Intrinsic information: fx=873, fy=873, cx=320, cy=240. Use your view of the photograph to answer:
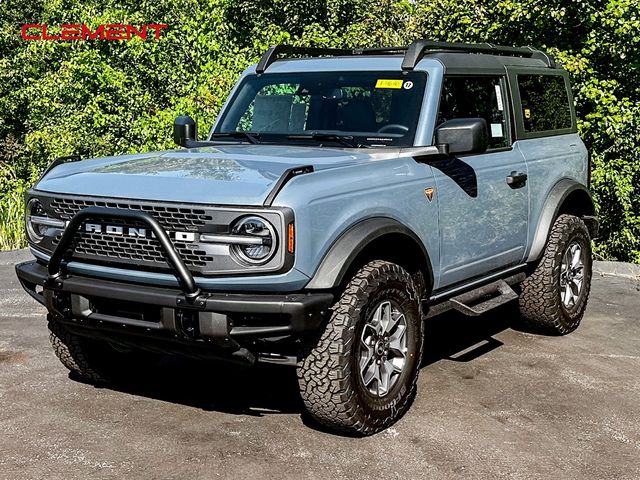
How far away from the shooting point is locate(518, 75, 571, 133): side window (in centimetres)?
641

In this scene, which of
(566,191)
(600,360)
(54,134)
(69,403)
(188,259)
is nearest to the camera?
(188,259)

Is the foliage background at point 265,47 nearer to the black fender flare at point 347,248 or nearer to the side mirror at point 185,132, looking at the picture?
the side mirror at point 185,132

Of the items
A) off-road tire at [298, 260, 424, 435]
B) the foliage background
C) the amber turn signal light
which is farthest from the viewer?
the foliage background

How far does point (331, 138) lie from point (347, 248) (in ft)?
4.25

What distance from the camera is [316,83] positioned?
5816mm

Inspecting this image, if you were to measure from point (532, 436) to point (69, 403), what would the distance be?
263 cm

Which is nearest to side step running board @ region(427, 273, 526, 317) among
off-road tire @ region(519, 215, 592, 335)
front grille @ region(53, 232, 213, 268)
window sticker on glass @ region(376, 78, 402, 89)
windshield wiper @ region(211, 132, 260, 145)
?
off-road tire @ region(519, 215, 592, 335)

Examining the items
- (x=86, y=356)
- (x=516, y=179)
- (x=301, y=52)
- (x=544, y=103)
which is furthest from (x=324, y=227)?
(x=544, y=103)

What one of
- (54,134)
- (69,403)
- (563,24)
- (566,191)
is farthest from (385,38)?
(69,403)

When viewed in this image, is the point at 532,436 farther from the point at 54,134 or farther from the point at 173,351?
the point at 54,134

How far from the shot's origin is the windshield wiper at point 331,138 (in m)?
5.29

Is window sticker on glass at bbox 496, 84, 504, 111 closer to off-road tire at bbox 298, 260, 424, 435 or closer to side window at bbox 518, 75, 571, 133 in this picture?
side window at bbox 518, 75, 571, 133

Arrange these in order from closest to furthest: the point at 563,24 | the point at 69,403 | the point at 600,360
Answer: the point at 69,403
the point at 600,360
the point at 563,24

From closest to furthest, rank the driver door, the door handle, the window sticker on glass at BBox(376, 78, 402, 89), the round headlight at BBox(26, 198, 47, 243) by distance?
the round headlight at BBox(26, 198, 47, 243)
the driver door
the window sticker on glass at BBox(376, 78, 402, 89)
the door handle
